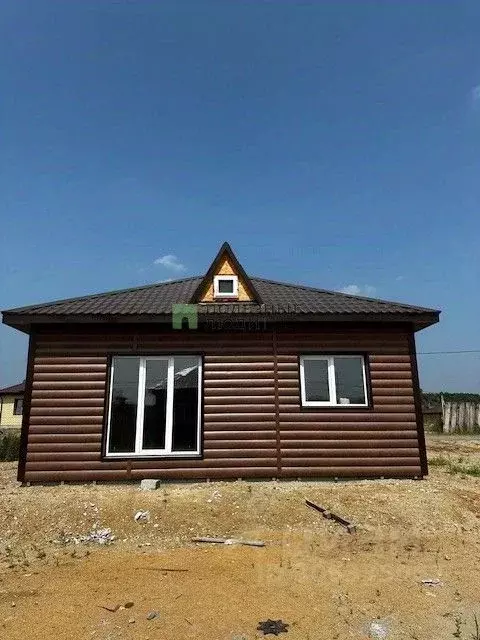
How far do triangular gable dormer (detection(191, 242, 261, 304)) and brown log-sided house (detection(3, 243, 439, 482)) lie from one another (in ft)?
3.76

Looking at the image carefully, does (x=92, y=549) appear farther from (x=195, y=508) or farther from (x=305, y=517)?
(x=305, y=517)

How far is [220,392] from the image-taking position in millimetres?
10625

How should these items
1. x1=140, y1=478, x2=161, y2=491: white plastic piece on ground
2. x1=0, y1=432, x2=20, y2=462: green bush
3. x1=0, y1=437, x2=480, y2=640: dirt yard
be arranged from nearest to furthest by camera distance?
x1=0, y1=437, x2=480, y2=640: dirt yard → x1=140, y1=478, x2=161, y2=491: white plastic piece on ground → x1=0, y1=432, x2=20, y2=462: green bush

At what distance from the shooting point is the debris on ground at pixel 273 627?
14.8 ft

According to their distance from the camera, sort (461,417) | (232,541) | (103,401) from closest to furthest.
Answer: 1. (232,541)
2. (103,401)
3. (461,417)

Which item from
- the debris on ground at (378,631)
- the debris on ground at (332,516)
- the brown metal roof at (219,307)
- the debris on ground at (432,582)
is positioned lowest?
the debris on ground at (378,631)

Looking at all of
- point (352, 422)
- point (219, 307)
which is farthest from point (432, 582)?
point (219, 307)

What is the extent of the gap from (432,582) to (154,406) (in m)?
6.76

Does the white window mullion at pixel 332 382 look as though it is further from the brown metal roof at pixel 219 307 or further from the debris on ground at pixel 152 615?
the debris on ground at pixel 152 615

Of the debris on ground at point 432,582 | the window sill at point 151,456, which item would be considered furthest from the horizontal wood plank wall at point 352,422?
the debris on ground at point 432,582

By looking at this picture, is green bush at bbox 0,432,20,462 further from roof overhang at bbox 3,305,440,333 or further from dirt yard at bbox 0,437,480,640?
roof overhang at bbox 3,305,440,333

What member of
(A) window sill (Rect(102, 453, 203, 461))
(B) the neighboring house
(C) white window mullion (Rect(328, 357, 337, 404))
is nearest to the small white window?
(C) white window mullion (Rect(328, 357, 337, 404))

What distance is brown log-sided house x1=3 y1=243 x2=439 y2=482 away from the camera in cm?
1023

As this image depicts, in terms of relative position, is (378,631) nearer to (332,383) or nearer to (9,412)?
(332,383)
